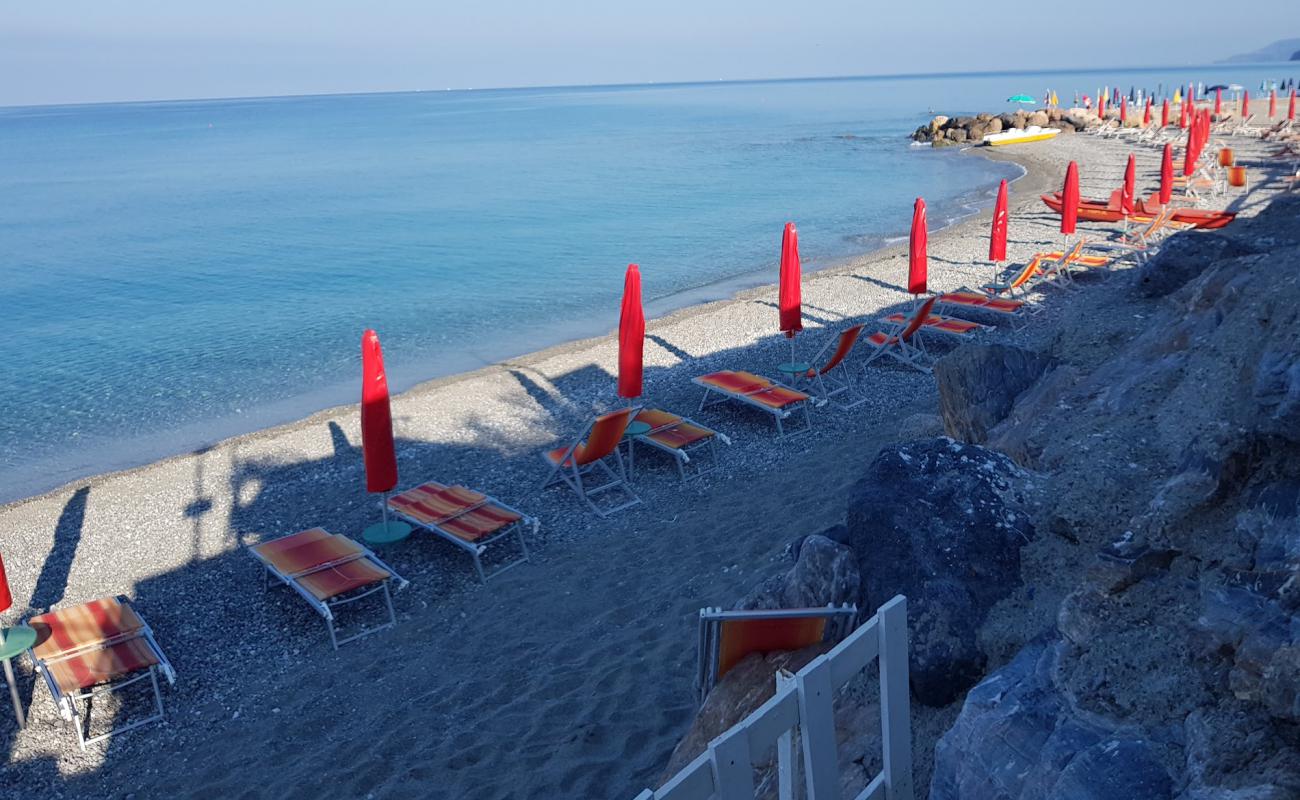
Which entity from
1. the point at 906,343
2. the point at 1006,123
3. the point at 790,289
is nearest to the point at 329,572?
the point at 790,289

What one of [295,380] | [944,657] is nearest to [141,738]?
A: [944,657]

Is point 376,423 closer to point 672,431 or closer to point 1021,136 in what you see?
point 672,431

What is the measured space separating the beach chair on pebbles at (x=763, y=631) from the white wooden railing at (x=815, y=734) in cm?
81

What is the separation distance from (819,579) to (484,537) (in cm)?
345

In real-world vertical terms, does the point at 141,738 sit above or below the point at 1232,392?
below

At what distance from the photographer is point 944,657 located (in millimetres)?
3012

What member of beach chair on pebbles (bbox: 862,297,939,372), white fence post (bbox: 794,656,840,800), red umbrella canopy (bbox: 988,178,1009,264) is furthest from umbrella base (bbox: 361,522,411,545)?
red umbrella canopy (bbox: 988,178,1009,264)

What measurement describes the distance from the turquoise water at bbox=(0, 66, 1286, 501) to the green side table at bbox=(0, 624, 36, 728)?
6465 mm

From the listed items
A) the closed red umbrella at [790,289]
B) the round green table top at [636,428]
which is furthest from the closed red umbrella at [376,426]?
the closed red umbrella at [790,289]

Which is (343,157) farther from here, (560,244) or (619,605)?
(619,605)

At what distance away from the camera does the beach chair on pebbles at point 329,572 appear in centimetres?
590

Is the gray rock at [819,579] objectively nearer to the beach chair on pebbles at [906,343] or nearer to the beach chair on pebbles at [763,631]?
the beach chair on pebbles at [763,631]

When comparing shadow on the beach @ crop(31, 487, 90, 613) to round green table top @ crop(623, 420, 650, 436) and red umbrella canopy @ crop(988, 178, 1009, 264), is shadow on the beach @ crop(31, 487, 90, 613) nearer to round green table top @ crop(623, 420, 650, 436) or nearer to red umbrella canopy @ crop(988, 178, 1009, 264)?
round green table top @ crop(623, 420, 650, 436)

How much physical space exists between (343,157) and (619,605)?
5704 cm
